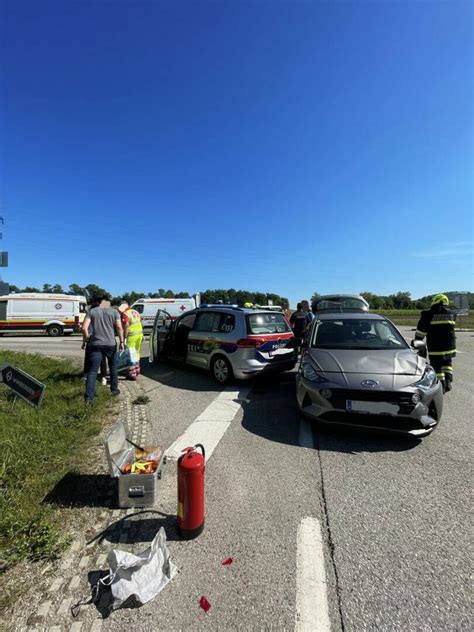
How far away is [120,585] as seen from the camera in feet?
5.96

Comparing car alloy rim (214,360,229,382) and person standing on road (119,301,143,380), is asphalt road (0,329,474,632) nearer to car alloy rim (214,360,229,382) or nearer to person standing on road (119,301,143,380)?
car alloy rim (214,360,229,382)

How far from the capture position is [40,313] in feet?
63.8

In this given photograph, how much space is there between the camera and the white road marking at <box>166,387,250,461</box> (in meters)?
3.93

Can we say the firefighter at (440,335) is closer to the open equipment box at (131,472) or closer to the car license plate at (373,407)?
the car license plate at (373,407)

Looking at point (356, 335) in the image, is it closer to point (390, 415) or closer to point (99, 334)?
point (390, 415)

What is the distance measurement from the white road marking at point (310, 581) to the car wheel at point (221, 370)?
Answer: 4230 mm

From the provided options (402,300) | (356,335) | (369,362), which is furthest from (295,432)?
(402,300)

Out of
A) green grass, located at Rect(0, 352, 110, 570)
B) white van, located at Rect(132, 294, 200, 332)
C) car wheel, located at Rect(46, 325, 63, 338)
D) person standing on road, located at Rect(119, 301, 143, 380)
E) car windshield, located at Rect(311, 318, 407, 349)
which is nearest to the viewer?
green grass, located at Rect(0, 352, 110, 570)

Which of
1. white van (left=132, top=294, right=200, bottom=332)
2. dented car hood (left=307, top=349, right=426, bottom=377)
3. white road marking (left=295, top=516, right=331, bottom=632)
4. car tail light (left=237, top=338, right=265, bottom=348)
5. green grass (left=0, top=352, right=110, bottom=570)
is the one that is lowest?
white road marking (left=295, top=516, right=331, bottom=632)

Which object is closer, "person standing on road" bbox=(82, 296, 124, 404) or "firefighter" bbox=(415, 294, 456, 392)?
"person standing on road" bbox=(82, 296, 124, 404)

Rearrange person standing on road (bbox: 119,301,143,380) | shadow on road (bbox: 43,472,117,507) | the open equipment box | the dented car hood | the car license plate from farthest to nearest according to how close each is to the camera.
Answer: person standing on road (bbox: 119,301,143,380) → the dented car hood → the car license plate → shadow on road (bbox: 43,472,117,507) → the open equipment box

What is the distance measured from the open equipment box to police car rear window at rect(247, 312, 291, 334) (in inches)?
144

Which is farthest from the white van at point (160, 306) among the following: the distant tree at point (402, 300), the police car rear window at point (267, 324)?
the distant tree at point (402, 300)

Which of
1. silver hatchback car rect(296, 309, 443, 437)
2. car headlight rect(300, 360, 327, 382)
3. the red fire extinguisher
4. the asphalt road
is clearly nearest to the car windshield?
silver hatchback car rect(296, 309, 443, 437)
